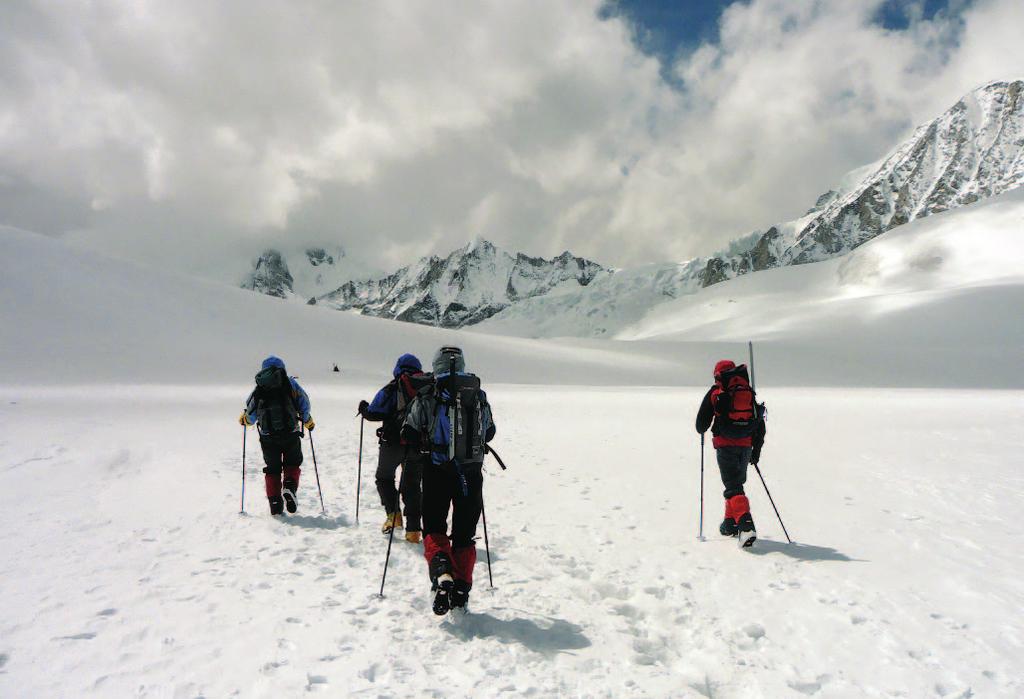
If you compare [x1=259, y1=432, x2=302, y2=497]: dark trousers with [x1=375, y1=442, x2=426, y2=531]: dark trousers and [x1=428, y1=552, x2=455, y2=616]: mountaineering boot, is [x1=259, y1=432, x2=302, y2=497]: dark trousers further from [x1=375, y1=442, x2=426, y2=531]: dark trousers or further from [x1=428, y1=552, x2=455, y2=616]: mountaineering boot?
[x1=428, y1=552, x2=455, y2=616]: mountaineering boot

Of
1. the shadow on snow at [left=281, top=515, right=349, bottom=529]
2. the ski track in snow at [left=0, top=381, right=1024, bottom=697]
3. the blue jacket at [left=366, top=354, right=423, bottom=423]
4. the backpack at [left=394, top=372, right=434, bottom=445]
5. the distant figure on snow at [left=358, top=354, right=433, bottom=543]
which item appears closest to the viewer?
the ski track in snow at [left=0, top=381, right=1024, bottom=697]

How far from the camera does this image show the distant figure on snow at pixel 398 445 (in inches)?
297

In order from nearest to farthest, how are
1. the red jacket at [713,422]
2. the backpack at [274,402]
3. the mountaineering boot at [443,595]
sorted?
the mountaineering boot at [443,595] < the red jacket at [713,422] < the backpack at [274,402]

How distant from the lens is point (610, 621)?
5531 mm

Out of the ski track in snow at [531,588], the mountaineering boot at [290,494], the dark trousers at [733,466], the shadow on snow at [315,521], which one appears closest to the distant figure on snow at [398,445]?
the ski track in snow at [531,588]

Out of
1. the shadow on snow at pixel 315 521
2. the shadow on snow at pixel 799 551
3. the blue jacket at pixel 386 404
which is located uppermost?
the blue jacket at pixel 386 404

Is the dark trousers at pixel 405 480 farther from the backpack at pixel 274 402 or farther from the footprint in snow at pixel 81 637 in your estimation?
the footprint in snow at pixel 81 637

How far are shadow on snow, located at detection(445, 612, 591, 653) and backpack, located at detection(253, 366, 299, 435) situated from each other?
190 inches

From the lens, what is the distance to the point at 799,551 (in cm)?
748

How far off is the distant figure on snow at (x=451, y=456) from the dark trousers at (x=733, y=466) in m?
4.05

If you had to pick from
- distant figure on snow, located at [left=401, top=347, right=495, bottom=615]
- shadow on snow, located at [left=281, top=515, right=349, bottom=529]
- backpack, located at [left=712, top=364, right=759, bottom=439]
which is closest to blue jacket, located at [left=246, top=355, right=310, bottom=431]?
shadow on snow, located at [left=281, top=515, right=349, bottom=529]

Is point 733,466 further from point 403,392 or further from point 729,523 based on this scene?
point 403,392

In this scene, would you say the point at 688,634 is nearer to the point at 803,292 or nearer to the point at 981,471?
the point at 981,471

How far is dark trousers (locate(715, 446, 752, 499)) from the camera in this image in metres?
7.96
